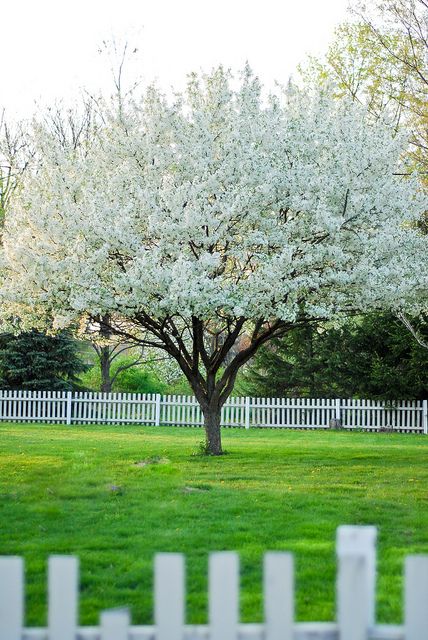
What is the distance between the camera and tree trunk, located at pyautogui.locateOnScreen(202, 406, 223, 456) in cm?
1586

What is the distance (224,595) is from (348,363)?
27.2m

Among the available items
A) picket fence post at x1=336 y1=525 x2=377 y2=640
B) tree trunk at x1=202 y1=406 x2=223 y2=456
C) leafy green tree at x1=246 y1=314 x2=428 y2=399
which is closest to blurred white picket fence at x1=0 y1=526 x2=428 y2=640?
picket fence post at x1=336 y1=525 x2=377 y2=640

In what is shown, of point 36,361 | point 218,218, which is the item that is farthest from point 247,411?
point 218,218

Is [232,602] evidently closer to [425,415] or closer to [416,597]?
[416,597]

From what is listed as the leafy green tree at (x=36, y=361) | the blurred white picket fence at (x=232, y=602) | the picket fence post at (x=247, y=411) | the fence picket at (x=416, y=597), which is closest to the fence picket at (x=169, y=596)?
the blurred white picket fence at (x=232, y=602)

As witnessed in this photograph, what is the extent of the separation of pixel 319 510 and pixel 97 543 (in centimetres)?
275

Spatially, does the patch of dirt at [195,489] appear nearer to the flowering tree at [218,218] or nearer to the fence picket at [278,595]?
the flowering tree at [218,218]

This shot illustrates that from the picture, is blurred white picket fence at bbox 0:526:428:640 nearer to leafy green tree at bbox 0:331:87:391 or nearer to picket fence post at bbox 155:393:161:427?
picket fence post at bbox 155:393:161:427

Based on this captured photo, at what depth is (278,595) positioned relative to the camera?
7.22ft

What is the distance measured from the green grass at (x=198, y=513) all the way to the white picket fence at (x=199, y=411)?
9.96m

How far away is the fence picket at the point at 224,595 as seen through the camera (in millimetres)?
2168

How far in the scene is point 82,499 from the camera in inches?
381

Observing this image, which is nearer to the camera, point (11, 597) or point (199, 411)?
point (11, 597)

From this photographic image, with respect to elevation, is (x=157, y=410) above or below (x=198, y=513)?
above
